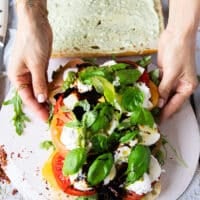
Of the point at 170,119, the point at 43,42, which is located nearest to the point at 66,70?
the point at 43,42

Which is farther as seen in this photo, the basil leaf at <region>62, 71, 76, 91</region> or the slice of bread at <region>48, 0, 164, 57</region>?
the slice of bread at <region>48, 0, 164, 57</region>

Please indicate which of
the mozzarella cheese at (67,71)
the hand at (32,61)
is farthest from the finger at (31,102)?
the mozzarella cheese at (67,71)

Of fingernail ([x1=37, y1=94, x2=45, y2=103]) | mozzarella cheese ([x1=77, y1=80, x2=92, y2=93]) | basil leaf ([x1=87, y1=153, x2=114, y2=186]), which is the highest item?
mozzarella cheese ([x1=77, y1=80, x2=92, y2=93])

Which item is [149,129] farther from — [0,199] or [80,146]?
[0,199]

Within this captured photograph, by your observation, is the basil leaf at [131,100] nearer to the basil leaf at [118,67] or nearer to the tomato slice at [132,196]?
the basil leaf at [118,67]

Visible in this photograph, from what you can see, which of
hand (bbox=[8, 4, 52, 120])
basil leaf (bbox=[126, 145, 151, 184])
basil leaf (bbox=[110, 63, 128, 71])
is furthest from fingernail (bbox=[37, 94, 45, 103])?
basil leaf (bbox=[126, 145, 151, 184])

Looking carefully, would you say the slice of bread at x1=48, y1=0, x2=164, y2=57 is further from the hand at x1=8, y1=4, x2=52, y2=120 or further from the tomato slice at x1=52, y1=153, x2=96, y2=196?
the tomato slice at x1=52, y1=153, x2=96, y2=196

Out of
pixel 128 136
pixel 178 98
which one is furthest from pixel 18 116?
pixel 178 98
